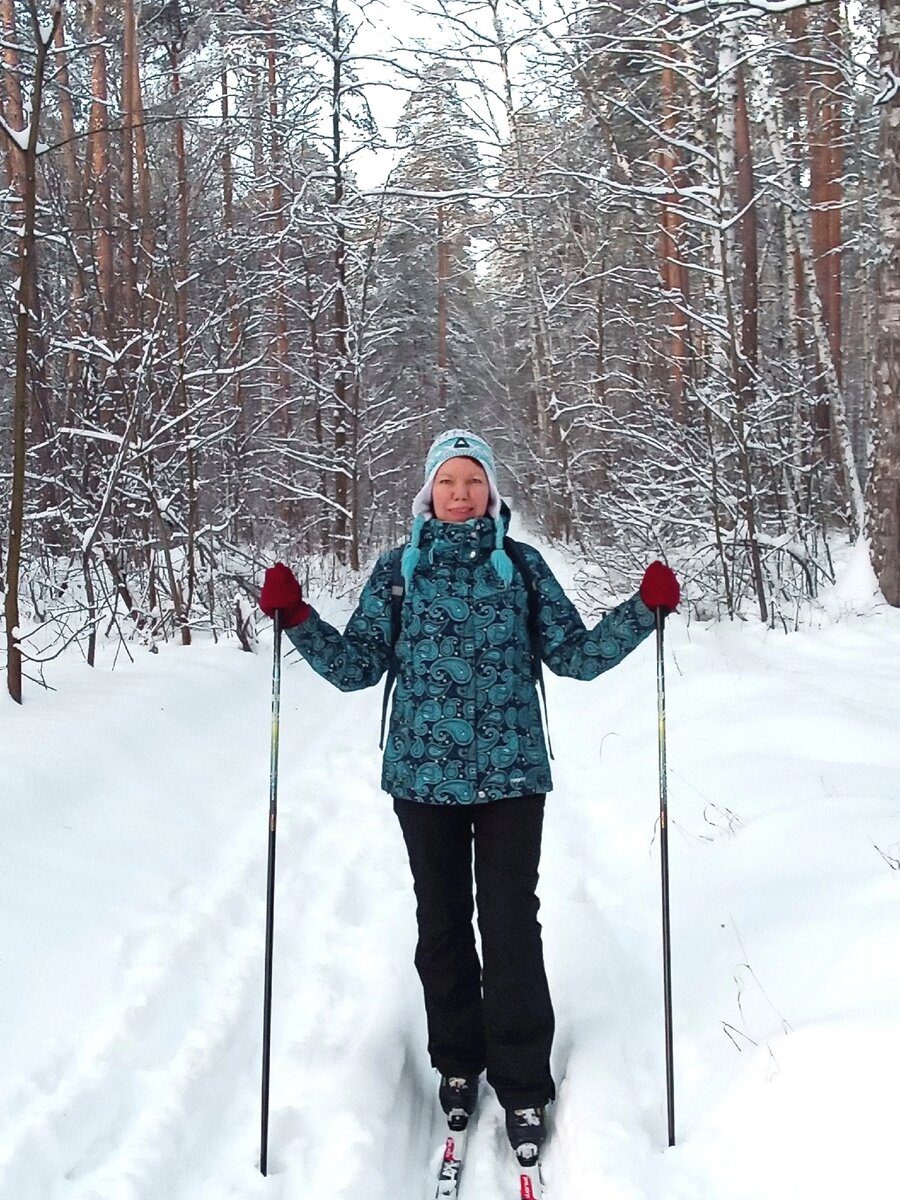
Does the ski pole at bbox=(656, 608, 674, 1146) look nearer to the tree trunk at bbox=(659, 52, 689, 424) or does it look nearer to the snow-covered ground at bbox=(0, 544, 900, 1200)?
the snow-covered ground at bbox=(0, 544, 900, 1200)

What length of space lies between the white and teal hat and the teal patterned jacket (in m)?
0.08

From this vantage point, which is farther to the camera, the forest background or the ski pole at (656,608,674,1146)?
the forest background

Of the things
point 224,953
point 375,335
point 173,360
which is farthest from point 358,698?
point 375,335

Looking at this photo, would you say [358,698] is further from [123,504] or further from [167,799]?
[167,799]

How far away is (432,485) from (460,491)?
0.11 meters

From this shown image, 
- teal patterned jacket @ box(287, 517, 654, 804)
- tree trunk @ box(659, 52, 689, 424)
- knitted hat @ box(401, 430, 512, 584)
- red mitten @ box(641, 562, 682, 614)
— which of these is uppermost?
tree trunk @ box(659, 52, 689, 424)

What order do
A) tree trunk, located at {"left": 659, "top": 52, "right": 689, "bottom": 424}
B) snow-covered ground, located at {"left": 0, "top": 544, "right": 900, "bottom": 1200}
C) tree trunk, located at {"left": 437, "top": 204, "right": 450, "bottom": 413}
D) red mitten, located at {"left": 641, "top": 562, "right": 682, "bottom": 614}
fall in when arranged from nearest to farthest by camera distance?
snow-covered ground, located at {"left": 0, "top": 544, "right": 900, "bottom": 1200} → red mitten, located at {"left": 641, "top": 562, "right": 682, "bottom": 614} → tree trunk, located at {"left": 659, "top": 52, "right": 689, "bottom": 424} → tree trunk, located at {"left": 437, "top": 204, "right": 450, "bottom": 413}

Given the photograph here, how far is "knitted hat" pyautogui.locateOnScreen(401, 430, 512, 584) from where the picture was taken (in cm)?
306

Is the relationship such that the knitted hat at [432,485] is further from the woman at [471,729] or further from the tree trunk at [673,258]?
the tree trunk at [673,258]

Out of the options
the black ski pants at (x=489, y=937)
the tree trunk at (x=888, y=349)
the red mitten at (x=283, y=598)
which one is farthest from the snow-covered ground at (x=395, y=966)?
the tree trunk at (x=888, y=349)

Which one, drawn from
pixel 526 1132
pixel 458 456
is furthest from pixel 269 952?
pixel 458 456

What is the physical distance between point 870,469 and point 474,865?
20.8 ft

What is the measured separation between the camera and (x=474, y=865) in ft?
10.4

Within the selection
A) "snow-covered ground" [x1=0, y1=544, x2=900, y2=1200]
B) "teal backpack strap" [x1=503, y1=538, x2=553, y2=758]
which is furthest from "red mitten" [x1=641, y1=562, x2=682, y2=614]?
"snow-covered ground" [x1=0, y1=544, x2=900, y2=1200]
